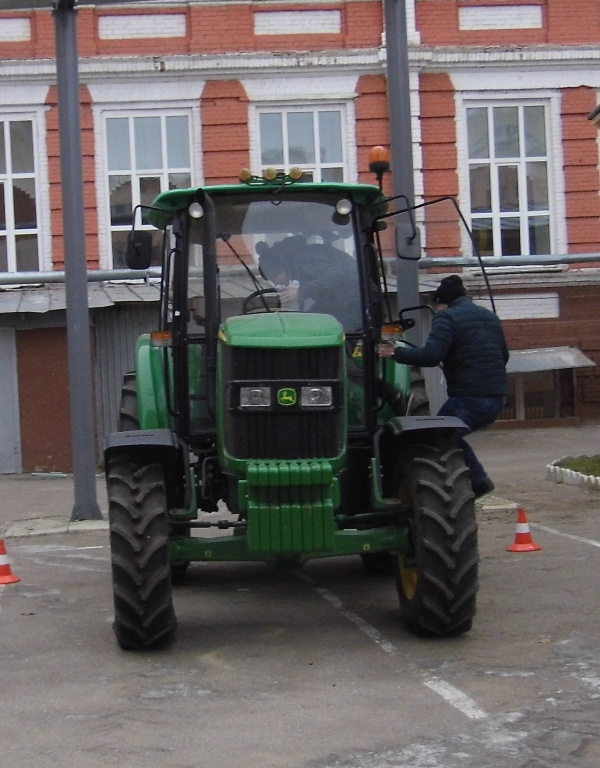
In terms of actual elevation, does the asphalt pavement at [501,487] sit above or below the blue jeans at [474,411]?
below

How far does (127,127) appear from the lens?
20.6 m

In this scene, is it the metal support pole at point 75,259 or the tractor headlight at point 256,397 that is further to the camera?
the metal support pole at point 75,259

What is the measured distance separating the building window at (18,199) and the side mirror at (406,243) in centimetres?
1343

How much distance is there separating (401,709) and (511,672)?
812mm

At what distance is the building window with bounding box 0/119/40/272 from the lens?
20.5 meters

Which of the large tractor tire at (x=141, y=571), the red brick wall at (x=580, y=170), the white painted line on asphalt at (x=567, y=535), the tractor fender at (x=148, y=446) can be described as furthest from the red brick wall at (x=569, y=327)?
the large tractor tire at (x=141, y=571)

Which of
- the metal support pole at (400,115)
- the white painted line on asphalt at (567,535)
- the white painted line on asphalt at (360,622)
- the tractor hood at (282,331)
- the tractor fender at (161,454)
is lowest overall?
the white painted line on asphalt at (567,535)

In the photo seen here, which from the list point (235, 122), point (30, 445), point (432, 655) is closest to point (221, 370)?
point (432, 655)

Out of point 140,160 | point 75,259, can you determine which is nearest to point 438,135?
point 140,160

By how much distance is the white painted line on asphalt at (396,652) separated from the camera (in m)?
5.62

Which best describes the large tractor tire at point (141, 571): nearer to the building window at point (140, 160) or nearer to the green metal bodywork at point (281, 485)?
the green metal bodywork at point (281, 485)

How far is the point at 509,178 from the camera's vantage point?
2128cm

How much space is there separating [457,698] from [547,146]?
16.7 m

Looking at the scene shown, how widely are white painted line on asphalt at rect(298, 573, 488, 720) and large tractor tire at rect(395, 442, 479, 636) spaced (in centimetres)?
22
